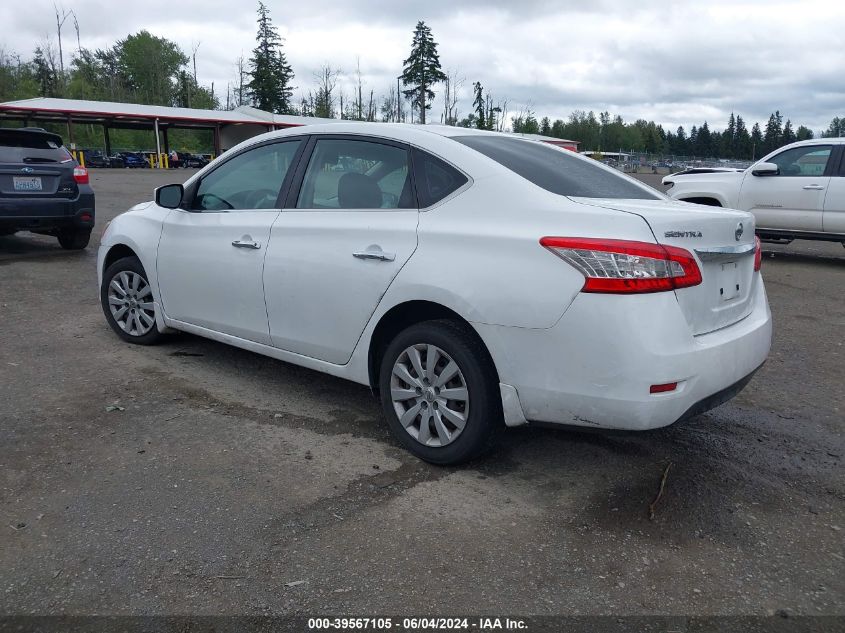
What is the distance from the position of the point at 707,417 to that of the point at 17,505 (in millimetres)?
3683

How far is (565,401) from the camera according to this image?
306 centimetres

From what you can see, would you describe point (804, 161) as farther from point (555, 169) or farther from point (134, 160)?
point (134, 160)

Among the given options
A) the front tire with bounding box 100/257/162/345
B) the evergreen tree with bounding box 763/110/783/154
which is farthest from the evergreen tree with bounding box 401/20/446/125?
the front tire with bounding box 100/257/162/345

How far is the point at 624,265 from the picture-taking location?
2914 mm

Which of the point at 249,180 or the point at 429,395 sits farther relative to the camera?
the point at 249,180

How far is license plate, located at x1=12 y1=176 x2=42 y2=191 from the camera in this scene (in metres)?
8.97

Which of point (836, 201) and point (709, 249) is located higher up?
point (709, 249)

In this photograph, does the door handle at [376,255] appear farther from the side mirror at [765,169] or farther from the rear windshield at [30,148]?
the side mirror at [765,169]

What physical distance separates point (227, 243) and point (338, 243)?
1.02m

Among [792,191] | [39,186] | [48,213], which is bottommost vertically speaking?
[48,213]

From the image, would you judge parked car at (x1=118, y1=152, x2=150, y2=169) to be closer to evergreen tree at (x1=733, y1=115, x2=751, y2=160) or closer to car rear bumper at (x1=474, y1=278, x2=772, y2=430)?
car rear bumper at (x1=474, y1=278, x2=772, y2=430)

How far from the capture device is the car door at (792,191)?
10.6 metres

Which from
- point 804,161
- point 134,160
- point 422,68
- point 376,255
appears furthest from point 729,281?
point 422,68

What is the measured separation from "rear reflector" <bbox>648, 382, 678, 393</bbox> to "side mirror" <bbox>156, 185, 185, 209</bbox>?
347 centimetres
